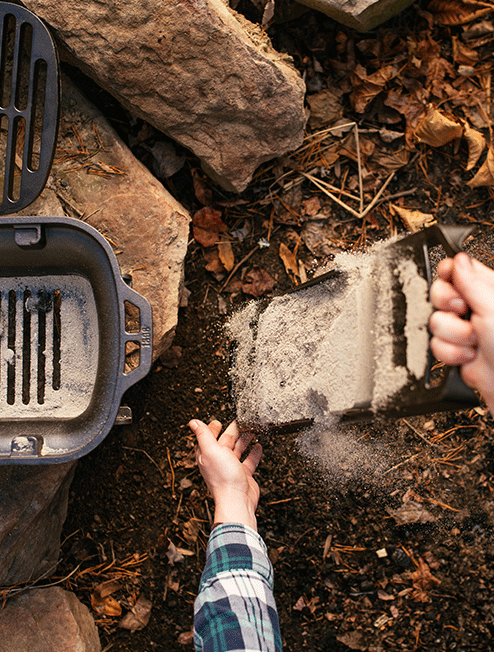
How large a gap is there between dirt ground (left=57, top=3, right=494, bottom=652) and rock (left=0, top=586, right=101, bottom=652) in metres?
0.08

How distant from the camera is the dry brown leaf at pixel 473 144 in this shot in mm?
1414

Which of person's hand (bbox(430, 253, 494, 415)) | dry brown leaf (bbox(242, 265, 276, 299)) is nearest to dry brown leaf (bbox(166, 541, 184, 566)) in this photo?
dry brown leaf (bbox(242, 265, 276, 299))

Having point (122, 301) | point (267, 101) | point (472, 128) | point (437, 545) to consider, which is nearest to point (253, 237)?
point (267, 101)

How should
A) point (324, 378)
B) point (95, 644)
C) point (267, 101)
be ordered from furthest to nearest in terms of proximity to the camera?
point (95, 644), point (267, 101), point (324, 378)

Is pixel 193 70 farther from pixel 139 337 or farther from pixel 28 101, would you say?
pixel 139 337

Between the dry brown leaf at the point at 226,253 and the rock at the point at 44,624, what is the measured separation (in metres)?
1.11

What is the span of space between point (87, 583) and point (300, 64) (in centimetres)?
177

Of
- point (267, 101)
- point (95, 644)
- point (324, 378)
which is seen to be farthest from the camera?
point (95, 644)

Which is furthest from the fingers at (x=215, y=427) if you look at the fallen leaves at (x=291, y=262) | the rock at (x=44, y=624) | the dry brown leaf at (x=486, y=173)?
the dry brown leaf at (x=486, y=173)

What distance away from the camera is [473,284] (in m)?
0.73

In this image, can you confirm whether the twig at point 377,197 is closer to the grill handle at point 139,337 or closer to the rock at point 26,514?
the grill handle at point 139,337

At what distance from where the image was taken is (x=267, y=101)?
1.23m

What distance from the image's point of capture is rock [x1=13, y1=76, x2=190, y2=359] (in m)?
1.28

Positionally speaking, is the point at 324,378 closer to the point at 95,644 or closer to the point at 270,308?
the point at 270,308
